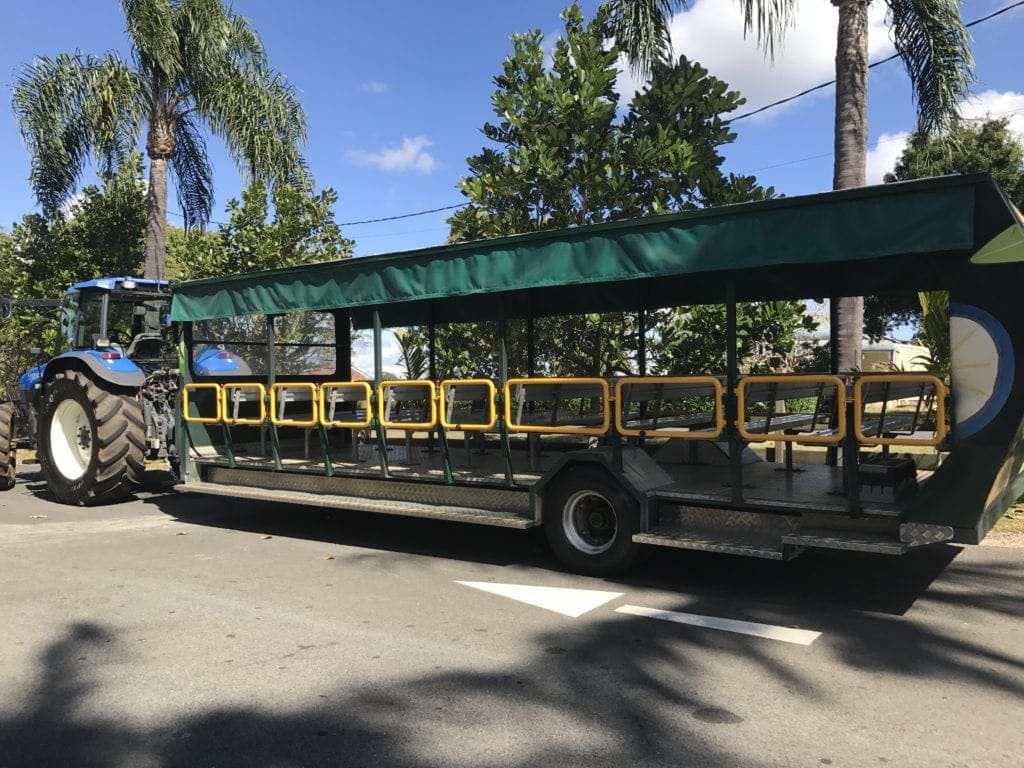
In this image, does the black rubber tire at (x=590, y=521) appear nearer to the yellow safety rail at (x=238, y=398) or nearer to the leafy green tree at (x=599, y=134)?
the yellow safety rail at (x=238, y=398)

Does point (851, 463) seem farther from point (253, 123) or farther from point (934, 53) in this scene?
point (253, 123)

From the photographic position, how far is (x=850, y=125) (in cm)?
960

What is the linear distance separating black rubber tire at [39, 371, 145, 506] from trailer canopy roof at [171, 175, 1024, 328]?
5.55ft

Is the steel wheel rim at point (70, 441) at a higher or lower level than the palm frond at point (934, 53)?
lower

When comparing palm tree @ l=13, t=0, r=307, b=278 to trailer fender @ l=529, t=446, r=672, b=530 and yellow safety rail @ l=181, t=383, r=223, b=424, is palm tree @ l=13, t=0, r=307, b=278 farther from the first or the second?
trailer fender @ l=529, t=446, r=672, b=530

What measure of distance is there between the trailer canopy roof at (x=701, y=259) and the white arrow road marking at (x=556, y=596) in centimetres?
219

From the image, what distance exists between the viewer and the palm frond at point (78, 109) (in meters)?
15.4

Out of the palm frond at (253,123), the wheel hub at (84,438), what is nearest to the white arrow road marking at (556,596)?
the wheel hub at (84,438)

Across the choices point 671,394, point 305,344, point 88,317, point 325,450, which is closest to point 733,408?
point 671,394

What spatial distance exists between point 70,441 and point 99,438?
1.31m

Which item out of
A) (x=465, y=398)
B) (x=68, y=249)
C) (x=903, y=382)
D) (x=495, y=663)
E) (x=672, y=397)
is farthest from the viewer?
(x=68, y=249)

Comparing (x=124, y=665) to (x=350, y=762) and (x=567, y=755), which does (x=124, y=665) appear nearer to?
(x=350, y=762)

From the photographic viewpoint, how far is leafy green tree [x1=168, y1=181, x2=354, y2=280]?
14344 millimetres

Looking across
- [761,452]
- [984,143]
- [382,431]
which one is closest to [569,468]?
[382,431]
